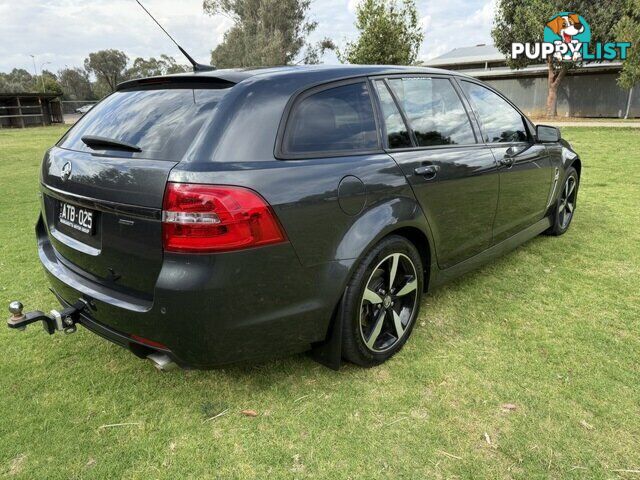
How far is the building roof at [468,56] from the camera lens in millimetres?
39625

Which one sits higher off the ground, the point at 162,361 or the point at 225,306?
the point at 225,306

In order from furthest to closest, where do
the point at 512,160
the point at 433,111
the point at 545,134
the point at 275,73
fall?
the point at 545,134 < the point at 512,160 < the point at 433,111 < the point at 275,73

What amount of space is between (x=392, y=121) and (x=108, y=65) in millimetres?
86193

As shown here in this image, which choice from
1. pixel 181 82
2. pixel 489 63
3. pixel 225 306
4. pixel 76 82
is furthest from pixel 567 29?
pixel 76 82

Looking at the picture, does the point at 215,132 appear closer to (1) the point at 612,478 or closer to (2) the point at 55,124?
(1) the point at 612,478

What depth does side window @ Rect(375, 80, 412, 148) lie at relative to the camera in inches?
105

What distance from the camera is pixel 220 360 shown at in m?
2.09

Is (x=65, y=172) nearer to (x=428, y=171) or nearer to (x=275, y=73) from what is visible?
(x=275, y=73)

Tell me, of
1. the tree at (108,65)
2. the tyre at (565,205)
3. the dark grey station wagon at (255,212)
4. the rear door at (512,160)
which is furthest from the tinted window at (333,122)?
the tree at (108,65)

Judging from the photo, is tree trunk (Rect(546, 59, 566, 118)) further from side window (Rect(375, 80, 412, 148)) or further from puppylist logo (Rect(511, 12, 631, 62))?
side window (Rect(375, 80, 412, 148))

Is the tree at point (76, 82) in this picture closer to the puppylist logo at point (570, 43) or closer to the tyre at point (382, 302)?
the puppylist logo at point (570, 43)

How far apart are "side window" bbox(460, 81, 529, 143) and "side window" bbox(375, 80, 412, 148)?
0.92 metres

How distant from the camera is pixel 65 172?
2.35m

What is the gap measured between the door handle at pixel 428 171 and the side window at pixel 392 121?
6.3 inches
